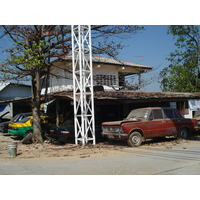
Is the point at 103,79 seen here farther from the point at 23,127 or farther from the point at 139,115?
the point at 23,127

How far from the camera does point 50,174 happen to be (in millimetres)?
6535

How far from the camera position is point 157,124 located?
12.2 meters

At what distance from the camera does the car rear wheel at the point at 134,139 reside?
11383mm

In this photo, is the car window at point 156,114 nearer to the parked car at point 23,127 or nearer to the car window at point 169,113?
the car window at point 169,113

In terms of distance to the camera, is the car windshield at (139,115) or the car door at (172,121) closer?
the car windshield at (139,115)

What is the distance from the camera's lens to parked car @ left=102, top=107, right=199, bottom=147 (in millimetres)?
11383

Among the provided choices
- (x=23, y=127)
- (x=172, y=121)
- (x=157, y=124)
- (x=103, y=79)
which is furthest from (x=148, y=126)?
(x=23, y=127)

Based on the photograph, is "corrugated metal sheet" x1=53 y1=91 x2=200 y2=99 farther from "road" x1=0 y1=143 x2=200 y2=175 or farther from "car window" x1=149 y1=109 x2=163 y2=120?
"road" x1=0 y1=143 x2=200 y2=175

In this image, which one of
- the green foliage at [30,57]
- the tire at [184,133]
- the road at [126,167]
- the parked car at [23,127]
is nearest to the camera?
the road at [126,167]

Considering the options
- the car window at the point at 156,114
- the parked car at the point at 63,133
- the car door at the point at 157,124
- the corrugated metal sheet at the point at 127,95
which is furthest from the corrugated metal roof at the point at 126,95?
the car door at the point at 157,124

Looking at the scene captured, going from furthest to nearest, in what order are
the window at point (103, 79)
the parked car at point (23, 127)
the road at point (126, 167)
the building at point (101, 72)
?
1. the building at point (101, 72)
2. the parked car at point (23, 127)
3. the window at point (103, 79)
4. the road at point (126, 167)

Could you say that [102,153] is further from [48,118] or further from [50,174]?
[48,118]
